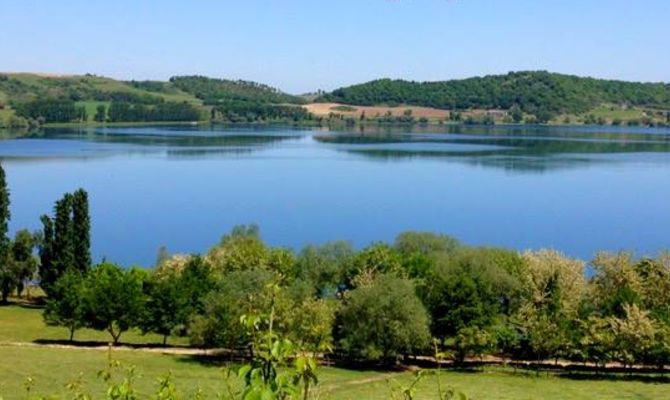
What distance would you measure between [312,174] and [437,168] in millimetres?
22920

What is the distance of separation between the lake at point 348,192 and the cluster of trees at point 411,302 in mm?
24074

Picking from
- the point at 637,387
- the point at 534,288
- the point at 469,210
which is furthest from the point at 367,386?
the point at 469,210

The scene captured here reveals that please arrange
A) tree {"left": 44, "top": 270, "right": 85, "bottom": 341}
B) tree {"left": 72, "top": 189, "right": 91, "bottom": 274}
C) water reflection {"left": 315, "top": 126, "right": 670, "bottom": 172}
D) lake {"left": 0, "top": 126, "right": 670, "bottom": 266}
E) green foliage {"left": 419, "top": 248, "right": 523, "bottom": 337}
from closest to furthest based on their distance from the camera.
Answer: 1. green foliage {"left": 419, "top": 248, "right": 523, "bottom": 337}
2. tree {"left": 44, "top": 270, "right": 85, "bottom": 341}
3. tree {"left": 72, "top": 189, "right": 91, "bottom": 274}
4. lake {"left": 0, "top": 126, "right": 670, "bottom": 266}
5. water reflection {"left": 315, "top": 126, "right": 670, "bottom": 172}

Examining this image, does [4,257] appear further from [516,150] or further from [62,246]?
[516,150]

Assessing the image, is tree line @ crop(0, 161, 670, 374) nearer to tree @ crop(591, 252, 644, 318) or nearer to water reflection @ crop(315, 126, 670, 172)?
tree @ crop(591, 252, 644, 318)

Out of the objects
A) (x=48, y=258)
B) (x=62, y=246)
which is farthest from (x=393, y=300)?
(x=48, y=258)

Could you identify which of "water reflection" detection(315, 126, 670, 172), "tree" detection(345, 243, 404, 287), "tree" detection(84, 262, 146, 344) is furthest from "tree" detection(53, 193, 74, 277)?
"water reflection" detection(315, 126, 670, 172)

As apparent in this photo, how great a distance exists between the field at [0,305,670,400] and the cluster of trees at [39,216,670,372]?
5.14 ft

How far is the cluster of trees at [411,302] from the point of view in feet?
117

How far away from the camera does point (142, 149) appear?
15625 centimetres

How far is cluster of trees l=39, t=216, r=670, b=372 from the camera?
35.7 metres

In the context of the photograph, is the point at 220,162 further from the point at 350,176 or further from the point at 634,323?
the point at 634,323

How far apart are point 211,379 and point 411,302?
1030 cm

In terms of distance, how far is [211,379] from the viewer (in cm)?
3130
